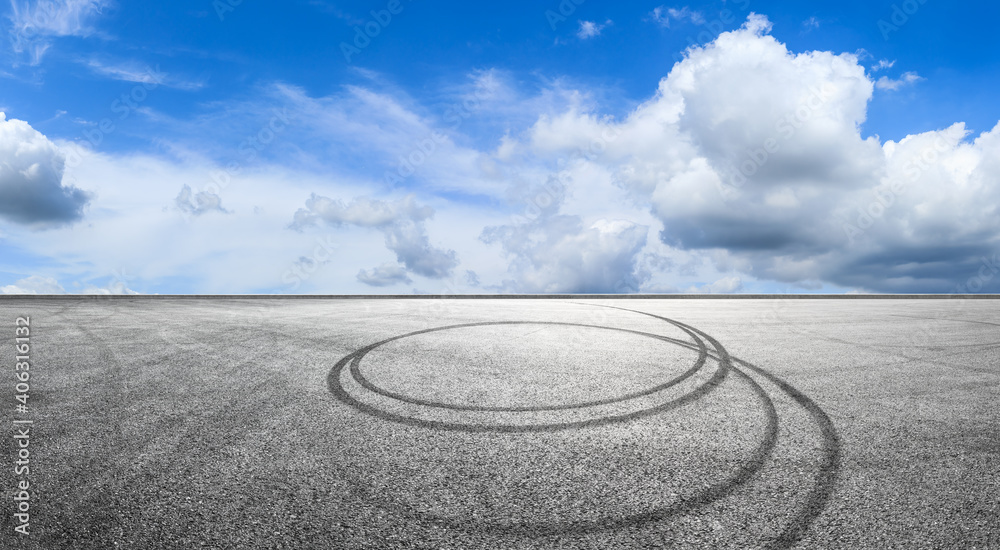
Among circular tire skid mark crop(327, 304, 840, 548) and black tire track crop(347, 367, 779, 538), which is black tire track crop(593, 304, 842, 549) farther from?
black tire track crop(347, 367, 779, 538)

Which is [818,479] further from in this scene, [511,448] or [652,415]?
[511,448]

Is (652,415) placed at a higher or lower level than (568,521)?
higher

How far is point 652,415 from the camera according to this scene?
4332mm

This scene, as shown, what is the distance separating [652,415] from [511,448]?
1.51 meters

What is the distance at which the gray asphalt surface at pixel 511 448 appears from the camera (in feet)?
8.52

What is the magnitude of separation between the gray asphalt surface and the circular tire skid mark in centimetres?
2

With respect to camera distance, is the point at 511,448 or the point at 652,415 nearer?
the point at 511,448

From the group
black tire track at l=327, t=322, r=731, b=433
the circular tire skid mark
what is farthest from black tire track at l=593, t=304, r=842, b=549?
black tire track at l=327, t=322, r=731, b=433

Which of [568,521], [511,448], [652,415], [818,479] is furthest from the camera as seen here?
[652,415]

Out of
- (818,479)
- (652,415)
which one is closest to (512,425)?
(652,415)

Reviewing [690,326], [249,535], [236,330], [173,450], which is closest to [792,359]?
[690,326]

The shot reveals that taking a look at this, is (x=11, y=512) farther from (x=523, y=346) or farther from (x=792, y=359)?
(x=792, y=359)

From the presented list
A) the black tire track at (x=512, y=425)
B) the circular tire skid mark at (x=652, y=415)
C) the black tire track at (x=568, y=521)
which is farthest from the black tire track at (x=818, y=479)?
the black tire track at (x=512, y=425)

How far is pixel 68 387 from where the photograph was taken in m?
5.36
